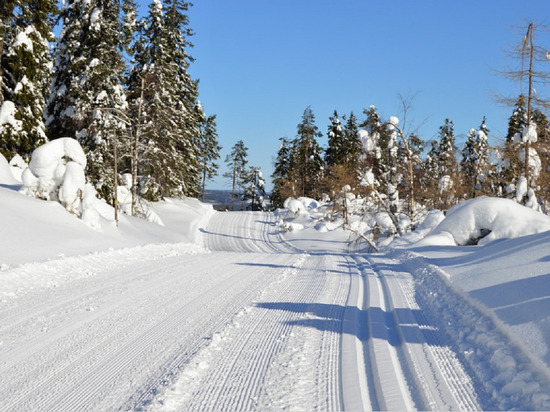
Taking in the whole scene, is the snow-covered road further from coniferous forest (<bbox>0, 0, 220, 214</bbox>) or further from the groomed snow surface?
coniferous forest (<bbox>0, 0, 220, 214</bbox>)

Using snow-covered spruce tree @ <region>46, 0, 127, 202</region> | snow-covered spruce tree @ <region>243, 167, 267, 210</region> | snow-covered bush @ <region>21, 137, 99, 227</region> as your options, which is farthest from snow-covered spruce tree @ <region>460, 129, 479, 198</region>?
snow-covered spruce tree @ <region>243, 167, 267, 210</region>

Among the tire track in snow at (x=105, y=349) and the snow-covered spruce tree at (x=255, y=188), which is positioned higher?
the snow-covered spruce tree at (x=255, y=188)

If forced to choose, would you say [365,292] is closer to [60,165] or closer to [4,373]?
[4,373]

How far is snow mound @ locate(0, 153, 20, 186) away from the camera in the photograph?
17750 millimetres

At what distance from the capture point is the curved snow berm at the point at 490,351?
10.7 feet

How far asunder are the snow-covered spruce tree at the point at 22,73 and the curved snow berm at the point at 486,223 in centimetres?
1773

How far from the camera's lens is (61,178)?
661 inches

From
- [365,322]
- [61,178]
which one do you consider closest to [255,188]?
[61,178]

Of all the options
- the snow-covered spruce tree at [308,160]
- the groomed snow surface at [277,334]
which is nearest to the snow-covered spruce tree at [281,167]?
the snow-covered spruce tree at [308,160]

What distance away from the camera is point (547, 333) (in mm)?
4137

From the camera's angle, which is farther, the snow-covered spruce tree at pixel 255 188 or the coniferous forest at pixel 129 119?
the snow-covered spruce tree at pixel 255 188

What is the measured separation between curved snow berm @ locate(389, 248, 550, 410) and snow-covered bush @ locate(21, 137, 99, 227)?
14197 mm

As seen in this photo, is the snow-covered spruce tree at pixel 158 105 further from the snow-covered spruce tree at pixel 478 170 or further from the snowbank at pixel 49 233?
the snow-covered spruce tree at pixel 478 170

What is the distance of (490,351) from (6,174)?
19.9 meters
